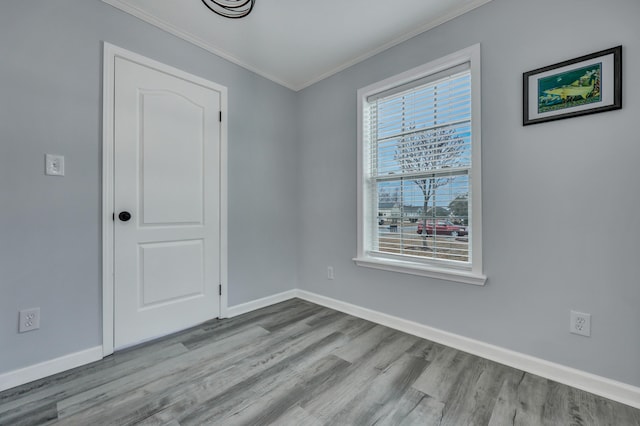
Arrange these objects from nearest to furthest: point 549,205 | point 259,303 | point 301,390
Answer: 1. point 301,390
2. point 549,205
3. point 259,303

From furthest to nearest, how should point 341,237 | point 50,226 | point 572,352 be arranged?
point 341,237 < point 50,226 < point 572,352

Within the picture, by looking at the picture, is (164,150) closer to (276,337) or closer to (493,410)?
(276,337)

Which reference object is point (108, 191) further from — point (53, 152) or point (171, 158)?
point (171, 158)

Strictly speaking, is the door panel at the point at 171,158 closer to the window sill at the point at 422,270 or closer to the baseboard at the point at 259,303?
the baseboard at the point at 259,303

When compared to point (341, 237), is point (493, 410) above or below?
below

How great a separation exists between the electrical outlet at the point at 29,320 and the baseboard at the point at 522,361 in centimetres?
235

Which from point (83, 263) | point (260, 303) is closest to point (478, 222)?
point (260, 303)

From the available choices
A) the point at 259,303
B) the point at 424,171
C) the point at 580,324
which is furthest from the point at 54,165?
the point at 580,324

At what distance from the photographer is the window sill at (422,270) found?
1965 millimetres

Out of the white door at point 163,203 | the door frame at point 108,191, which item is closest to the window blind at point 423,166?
the white door at point 163,203

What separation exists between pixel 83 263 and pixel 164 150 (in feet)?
3.26

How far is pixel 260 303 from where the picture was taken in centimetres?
290

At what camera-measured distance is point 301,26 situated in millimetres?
2234

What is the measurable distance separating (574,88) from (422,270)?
4.92ft
